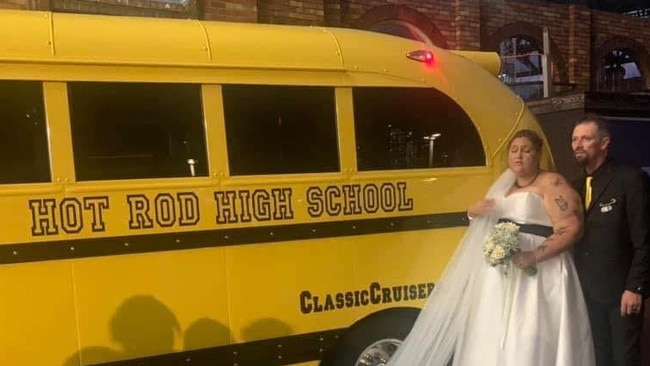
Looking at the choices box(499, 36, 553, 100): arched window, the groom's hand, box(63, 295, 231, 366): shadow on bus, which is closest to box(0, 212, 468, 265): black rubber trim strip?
box(63, 295, 231, 366): shadow on bus

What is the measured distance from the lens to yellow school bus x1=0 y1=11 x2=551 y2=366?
10.3 feet

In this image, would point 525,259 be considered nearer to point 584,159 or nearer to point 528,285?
point 528,285

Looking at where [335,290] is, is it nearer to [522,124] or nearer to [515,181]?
[515,181]

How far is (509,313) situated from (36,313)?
2320mm

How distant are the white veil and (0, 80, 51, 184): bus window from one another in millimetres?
2126

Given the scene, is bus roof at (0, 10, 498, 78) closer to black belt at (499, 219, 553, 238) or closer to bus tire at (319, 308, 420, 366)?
black belt at (499, 219, 553, 238)

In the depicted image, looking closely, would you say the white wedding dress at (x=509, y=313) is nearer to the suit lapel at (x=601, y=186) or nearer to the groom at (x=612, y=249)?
the groom at (x=612, y=249)

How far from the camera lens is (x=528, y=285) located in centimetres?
350

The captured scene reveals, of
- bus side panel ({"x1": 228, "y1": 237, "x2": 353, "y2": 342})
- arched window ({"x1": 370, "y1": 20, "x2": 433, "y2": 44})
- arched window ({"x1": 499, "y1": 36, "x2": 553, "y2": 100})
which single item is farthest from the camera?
arched window ({"x1": 499, "y1": 36, "x2": 553, "y2": 100})

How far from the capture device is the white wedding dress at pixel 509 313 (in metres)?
3.44

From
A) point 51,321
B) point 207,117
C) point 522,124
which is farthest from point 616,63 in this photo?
point 51,321

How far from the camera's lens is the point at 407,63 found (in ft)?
13.4

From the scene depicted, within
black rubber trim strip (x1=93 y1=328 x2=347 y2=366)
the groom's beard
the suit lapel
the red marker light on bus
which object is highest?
the red marker light on bus

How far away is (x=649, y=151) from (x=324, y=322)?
17.8ft
